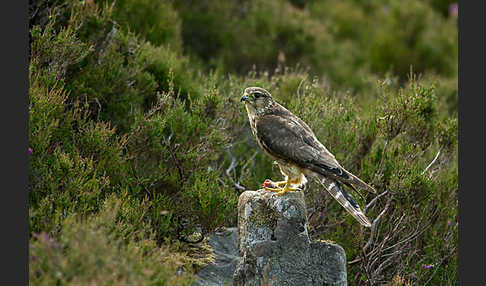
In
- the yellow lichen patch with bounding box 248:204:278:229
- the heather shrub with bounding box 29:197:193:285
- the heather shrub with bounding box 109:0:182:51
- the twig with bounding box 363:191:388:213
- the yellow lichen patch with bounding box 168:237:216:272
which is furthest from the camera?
the heather shrub with bounding box 109:0:182:51

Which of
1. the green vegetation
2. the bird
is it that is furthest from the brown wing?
the green vegetation

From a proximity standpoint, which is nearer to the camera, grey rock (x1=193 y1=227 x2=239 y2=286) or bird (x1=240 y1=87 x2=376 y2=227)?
bird (x1=240 y1=87 x2=376 y2=227)

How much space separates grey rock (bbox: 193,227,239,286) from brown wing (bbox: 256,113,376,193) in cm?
135

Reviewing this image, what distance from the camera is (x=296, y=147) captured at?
5215mm

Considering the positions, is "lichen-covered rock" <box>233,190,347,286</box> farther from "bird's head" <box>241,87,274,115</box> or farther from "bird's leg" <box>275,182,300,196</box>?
"bird's head" <box>241,87,274,115</box>

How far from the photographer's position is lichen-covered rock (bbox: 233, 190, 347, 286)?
5.01m

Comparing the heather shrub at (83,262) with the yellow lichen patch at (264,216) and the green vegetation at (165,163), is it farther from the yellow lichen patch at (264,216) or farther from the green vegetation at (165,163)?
the yellow lichen patch at (264,216)

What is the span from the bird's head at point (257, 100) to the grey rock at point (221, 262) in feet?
4.92

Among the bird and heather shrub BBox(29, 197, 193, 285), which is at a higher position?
the bird

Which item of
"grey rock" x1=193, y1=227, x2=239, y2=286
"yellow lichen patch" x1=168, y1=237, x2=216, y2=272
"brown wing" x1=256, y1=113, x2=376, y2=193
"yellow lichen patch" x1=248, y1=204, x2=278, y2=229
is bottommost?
"grey rock" x1=193, y1=227, x2=239, y2=286

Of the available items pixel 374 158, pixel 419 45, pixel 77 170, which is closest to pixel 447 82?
pixel 419 45

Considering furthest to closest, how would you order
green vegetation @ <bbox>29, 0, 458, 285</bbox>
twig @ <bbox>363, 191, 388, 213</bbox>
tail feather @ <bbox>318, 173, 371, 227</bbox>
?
twig @ <bbox>363, 191, 388, 213</bbox>, tail feather @ <bbox>318, 173, 371, 227</bbox>, green vegetation @ <bbox>29, 0, 458, 285</bbox>

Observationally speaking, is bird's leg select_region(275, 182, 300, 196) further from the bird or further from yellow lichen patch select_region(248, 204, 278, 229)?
yellow lichen patch select_region(248, 204, 278, 229)

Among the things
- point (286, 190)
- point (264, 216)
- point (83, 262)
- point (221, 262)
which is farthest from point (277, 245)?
point (83, 262)
